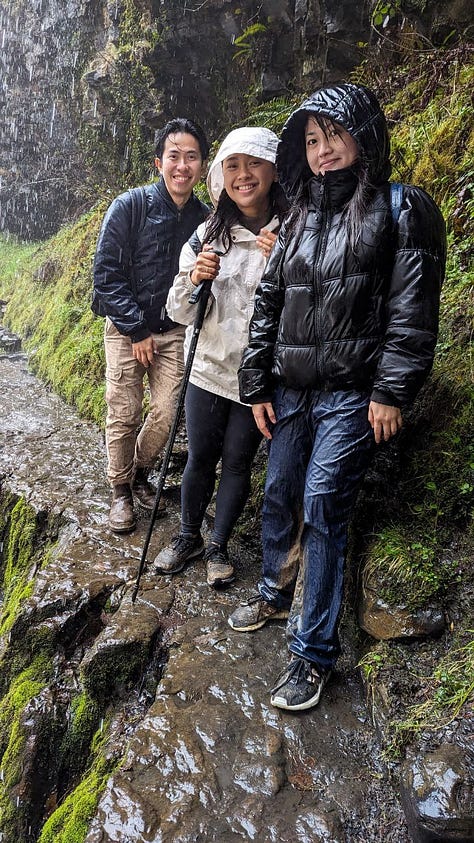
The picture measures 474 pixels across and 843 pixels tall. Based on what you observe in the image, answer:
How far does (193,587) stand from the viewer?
4109 mm

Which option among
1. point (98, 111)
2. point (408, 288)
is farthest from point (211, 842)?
point (98, 111)

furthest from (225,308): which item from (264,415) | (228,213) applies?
(264,415)

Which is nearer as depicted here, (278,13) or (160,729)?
(160,729)

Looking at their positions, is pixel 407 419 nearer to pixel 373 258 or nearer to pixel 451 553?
pixel 451 553

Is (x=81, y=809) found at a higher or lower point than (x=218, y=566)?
lower

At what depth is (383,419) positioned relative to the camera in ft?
9.27

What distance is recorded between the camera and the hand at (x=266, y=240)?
3418mm

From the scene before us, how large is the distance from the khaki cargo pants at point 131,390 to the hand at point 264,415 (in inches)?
61.7

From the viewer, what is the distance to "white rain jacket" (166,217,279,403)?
358cm

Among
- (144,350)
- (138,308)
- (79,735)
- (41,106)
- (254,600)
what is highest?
(41,106)

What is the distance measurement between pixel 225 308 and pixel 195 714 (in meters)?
2.49

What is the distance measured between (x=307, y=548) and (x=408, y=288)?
4.96ft

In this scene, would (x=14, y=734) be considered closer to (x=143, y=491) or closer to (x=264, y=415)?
(x=143, y=491)

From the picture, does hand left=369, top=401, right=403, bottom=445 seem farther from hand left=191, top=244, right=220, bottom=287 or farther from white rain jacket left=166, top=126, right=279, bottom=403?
hand left=191, top=244, right=220, bottom=287
